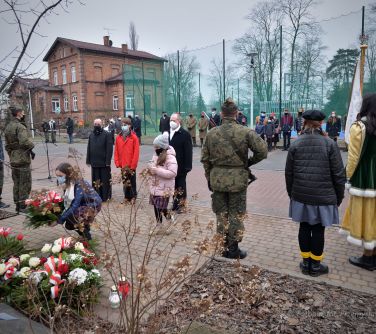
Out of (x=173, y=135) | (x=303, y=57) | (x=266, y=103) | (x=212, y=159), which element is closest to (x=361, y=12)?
(x=303, y=57)

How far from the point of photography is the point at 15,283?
3.46m

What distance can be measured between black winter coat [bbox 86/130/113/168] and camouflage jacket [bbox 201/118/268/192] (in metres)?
3.55

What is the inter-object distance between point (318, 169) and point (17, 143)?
558 centimetres

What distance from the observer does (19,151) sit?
6.73 meters

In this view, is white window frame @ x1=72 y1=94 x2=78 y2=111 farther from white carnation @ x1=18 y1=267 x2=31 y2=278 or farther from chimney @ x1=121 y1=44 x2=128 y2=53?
white carnation @ x1=18 y1=267 x2=31 y2=278

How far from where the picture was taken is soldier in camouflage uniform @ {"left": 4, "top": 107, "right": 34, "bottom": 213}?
21.6 feet

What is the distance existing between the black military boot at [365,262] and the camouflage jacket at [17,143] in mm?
5736

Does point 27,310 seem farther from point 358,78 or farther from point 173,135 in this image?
point 358,78

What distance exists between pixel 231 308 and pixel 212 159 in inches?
71.1

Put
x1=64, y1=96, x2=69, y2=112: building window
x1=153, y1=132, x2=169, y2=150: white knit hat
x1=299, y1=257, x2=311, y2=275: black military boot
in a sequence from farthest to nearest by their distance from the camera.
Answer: x1=64, y1=96, x2=69, y2=112: building window → x1=153, y1=132, x2=169, y2=150: white knit hat → x1=299, y1=257, x2=311, y2=275: black military boot

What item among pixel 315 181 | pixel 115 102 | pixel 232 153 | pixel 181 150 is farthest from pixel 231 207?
pixel 115 102

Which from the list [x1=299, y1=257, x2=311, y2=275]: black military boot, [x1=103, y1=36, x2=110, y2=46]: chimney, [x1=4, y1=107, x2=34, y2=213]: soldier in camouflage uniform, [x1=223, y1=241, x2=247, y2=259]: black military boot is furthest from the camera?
[x1=103, y1=36, x2=110, y2=46]: chimney

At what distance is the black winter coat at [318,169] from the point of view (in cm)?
368

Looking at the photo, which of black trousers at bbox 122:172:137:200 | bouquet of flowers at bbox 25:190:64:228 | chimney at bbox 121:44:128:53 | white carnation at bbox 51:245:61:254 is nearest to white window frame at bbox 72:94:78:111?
chimney at bbox 121:44:128:53
